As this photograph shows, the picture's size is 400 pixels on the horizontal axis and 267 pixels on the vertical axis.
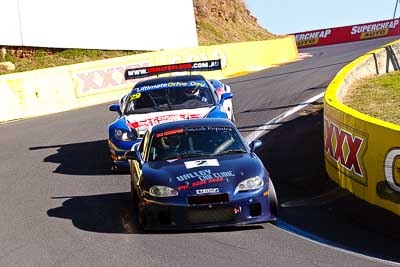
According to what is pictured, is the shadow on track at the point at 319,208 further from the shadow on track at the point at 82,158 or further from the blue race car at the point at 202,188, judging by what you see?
the shadow on track at the point at 82,158

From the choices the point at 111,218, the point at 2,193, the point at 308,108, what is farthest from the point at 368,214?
the point at 308,108

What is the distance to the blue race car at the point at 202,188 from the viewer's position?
8203mm

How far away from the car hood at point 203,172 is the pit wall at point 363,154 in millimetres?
1318

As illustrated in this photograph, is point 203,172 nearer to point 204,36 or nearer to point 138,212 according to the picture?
point 138,212

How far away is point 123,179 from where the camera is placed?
38.6ft

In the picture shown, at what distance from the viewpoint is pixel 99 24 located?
33.7 metres

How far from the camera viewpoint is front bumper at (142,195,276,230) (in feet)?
26.9

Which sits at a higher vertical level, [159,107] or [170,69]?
[170,69]

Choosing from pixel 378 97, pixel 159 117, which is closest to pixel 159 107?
pixel 159 117

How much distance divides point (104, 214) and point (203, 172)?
1.61 m

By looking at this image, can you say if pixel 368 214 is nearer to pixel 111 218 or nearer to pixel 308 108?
pixel 111 218

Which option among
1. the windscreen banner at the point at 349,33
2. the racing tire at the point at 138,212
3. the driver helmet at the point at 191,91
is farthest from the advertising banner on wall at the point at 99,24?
the racing tire at the point at 138,212

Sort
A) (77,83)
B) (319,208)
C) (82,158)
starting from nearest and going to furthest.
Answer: (319,208)
(82,158)
(77,83)

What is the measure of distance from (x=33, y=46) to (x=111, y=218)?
22587mm
